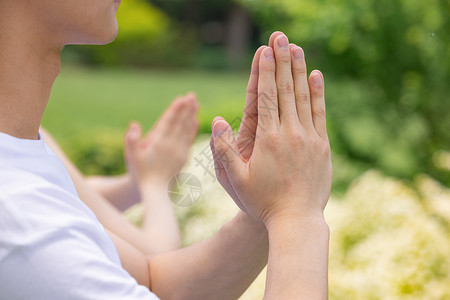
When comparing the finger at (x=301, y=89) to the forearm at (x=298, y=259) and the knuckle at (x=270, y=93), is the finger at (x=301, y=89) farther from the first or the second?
the forearm at (x=298, y=259)

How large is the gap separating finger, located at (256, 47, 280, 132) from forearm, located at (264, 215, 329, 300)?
18 centimetres

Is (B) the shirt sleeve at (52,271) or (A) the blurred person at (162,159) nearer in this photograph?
(B) the shirt sleeve at (52,271)

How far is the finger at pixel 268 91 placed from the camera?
0.99 metres

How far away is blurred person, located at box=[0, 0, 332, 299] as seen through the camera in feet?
2.88

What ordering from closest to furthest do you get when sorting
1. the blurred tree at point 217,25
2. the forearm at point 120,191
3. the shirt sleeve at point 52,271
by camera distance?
the shirt sleeve at point 52,271 < the forearm at point 120,191 < the blurred tree at point 217,25

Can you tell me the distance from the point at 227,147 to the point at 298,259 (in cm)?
24

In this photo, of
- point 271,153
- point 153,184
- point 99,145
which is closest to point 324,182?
point 271,153

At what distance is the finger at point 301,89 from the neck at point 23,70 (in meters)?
0.45

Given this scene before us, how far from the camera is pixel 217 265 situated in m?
1.28

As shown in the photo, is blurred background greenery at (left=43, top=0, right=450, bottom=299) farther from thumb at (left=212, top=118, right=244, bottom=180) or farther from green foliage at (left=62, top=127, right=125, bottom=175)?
thumb at (left=212, top=118, right=244, bottom=180)

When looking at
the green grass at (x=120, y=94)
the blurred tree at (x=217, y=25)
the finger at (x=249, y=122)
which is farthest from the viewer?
the blurred tree at (x=217, y=25)

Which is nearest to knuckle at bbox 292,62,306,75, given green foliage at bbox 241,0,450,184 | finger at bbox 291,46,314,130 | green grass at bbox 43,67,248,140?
finger at bbox 291,46,314,130

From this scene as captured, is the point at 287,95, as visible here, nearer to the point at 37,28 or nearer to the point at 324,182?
the point at 324,182

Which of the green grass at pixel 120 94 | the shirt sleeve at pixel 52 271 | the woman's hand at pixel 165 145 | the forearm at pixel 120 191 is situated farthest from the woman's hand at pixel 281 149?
the green grass at pixel 120 94
